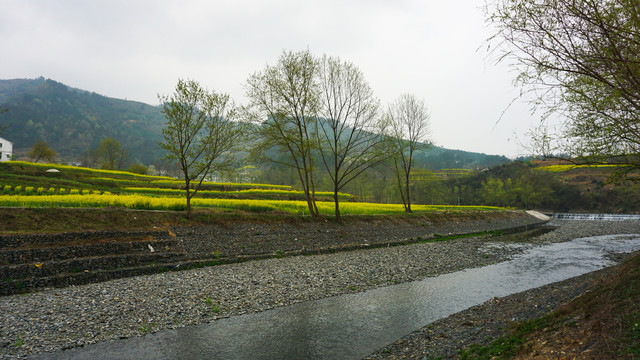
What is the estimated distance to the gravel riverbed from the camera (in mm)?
8663

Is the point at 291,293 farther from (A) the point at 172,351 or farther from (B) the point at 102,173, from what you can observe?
(B) the point at 102,173

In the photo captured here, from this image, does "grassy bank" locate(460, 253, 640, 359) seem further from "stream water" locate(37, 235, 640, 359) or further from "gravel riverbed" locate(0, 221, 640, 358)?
"stream water" locate(37, 235, 640, 359)

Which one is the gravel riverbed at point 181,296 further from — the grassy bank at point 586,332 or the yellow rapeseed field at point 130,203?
the yellow rapeseed field at point 130,203

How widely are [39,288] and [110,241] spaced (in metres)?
3.67

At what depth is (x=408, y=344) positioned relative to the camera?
8008 millimetres

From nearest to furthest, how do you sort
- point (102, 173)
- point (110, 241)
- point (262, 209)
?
point (110, 241)
point (262, 209)
point (102, 173)

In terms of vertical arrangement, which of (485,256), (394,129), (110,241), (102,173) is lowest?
(485,256)

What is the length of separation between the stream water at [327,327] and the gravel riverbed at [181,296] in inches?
25.8

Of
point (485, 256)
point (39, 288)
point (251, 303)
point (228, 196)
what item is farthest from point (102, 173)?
point (485, 256)

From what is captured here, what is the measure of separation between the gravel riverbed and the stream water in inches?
25.8

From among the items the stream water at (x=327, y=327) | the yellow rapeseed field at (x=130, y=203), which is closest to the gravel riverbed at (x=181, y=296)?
the stream water at (x=327, y=327)

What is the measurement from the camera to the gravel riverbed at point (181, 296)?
8.66 metres

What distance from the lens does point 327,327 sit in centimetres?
957

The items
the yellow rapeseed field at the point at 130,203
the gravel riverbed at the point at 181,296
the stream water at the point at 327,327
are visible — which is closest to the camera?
the stream water at the point at 327,327
